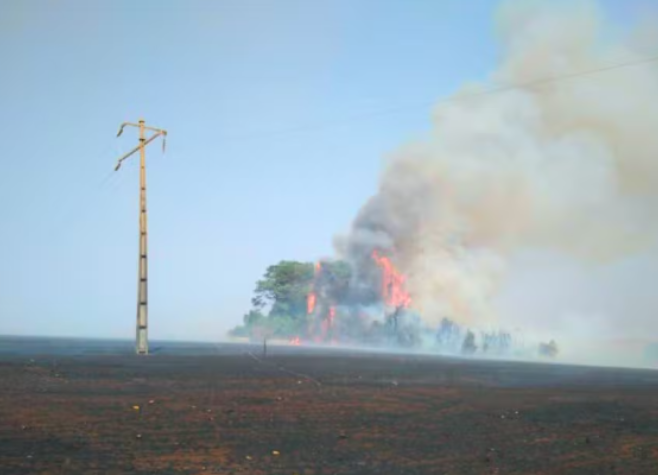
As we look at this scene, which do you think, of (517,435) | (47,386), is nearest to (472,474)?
(517,435)

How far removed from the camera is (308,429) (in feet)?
53.5

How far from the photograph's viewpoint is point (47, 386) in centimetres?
2550

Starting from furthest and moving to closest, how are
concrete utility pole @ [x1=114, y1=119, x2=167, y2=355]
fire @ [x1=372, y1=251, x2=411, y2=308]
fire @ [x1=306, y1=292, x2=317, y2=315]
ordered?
fire @ [x1=306, y1=292, x2=317, y2=315] → fire @ [x1=372, y1=251, x2=411, y2=308] → concrete utility pole @ [x1=114, y1=119, x2=167, y2=355]

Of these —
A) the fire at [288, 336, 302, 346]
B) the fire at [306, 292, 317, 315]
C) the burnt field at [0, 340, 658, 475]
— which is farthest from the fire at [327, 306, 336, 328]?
the burnt field at [0, 340, 658, 475]

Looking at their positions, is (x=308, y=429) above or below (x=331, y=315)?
above

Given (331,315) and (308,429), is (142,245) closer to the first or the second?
(308,429)

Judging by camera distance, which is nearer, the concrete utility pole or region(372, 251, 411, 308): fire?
the concrete utility pole

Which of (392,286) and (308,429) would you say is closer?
(308,429)

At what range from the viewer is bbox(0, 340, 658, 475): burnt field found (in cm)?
1216

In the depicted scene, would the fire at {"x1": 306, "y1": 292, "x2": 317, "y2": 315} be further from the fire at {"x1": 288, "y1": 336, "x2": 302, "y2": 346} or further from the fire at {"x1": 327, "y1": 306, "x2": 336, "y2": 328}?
the fire at {"x1": 288, "y1": 336, "x2": 302, "y2": 346}

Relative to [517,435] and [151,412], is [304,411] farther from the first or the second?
[517,435]

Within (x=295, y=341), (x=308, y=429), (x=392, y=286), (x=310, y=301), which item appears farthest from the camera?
(x=295, y=341)

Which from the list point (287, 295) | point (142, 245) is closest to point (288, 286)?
point (287, 295)

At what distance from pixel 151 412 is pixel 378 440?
261 inches
